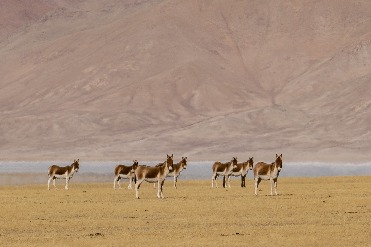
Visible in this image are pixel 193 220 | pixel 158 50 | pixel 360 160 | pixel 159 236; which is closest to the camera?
pixel 159 236

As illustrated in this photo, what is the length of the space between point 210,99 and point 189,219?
14951 centimetres

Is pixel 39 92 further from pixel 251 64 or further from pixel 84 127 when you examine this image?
pixel 251 64

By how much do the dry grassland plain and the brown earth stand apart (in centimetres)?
9481

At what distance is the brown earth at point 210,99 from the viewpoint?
153 meters

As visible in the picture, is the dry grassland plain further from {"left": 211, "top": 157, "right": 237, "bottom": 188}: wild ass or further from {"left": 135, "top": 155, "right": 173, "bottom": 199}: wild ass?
{"left": 211, "top": 157, "right": 237, "bottom": 188}: wild ass

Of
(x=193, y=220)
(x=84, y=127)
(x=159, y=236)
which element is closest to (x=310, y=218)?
(x=193, y=220)

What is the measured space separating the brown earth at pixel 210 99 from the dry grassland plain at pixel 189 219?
94.8 meters

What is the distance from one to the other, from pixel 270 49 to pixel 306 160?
205 feet

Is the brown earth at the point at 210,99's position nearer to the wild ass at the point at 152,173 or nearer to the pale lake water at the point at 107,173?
the pale lake water at the point at 107,173

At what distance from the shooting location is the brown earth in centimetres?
15338

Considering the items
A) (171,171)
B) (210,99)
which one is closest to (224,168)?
(171,171)

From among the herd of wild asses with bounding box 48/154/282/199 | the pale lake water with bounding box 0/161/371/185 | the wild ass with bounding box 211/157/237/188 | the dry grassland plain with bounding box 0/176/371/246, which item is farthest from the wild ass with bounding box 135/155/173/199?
the pale lake water with bounding box 0/161/371/185

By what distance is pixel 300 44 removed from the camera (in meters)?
194

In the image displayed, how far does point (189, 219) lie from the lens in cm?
2897
